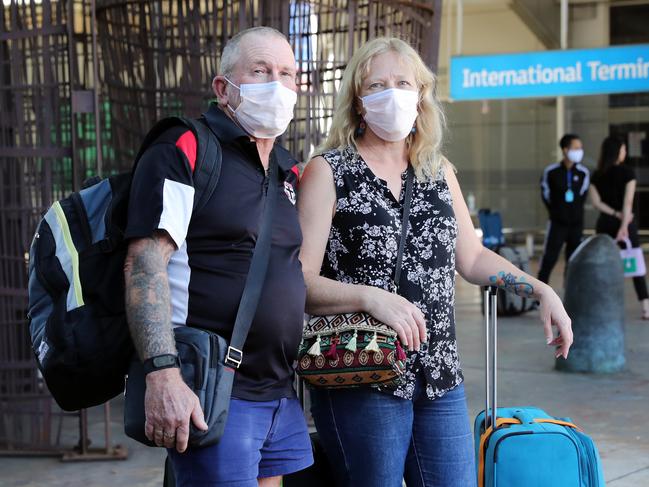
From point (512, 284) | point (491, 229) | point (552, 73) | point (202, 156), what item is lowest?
point (491, 229)

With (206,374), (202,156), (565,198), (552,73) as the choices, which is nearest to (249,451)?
(206,374)

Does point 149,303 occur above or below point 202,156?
below

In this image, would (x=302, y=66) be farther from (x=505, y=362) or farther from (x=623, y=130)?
(x=623, y=130)

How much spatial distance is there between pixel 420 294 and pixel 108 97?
11.1 feet

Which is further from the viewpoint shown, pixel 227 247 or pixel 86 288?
pixel 227 247

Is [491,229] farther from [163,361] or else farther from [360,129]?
[163,361]

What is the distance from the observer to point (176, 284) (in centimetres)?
245

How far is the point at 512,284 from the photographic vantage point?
10.1ft

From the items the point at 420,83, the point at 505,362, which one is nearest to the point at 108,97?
the point at 420,83

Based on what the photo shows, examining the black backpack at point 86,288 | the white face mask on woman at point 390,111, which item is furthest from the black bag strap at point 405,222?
the black backpack at point 86,288

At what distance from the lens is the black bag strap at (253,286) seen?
2.44 meters

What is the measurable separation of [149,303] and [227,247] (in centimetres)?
27

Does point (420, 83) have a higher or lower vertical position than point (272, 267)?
higher

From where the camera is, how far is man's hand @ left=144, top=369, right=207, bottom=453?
7.40ft
